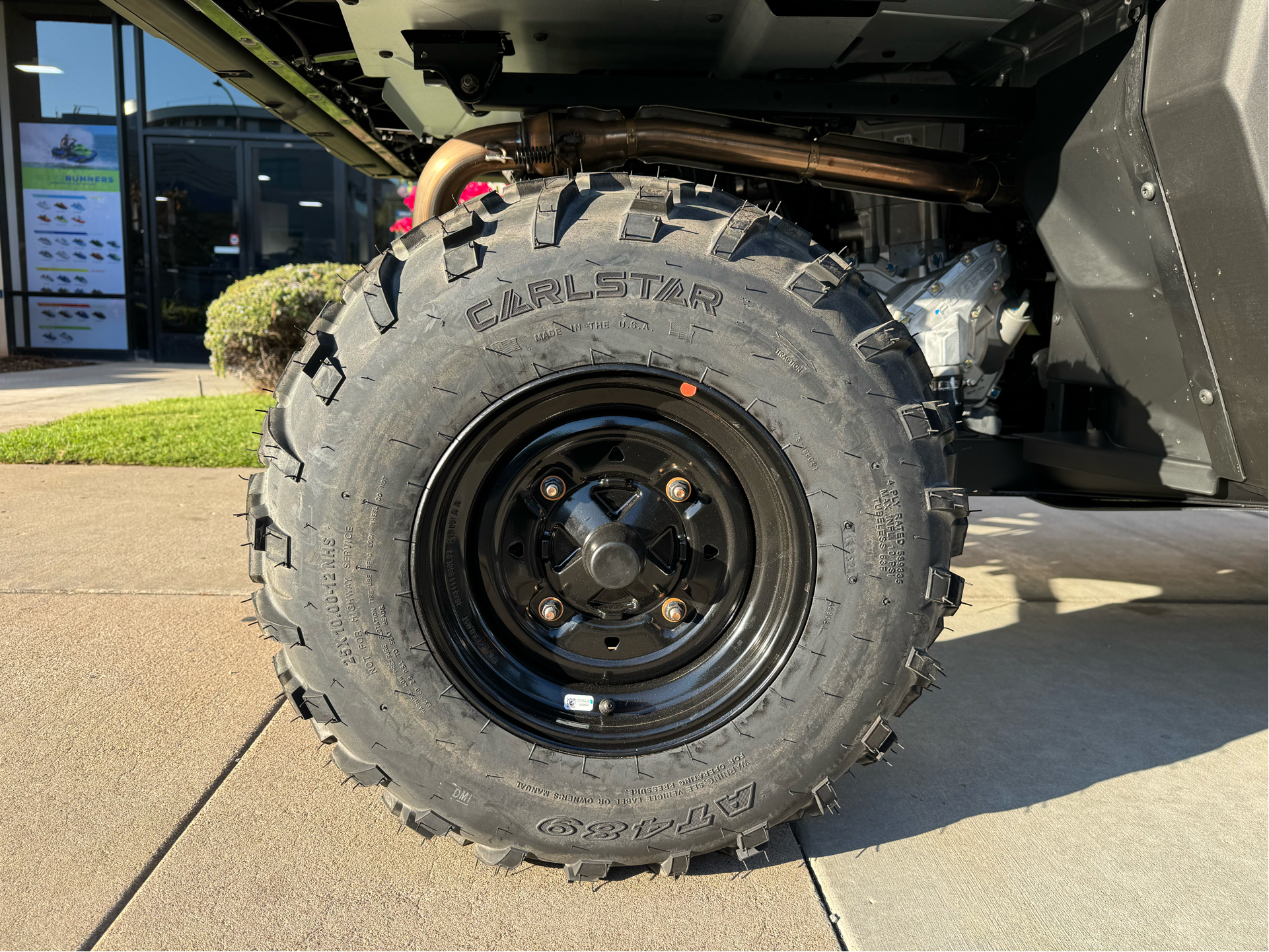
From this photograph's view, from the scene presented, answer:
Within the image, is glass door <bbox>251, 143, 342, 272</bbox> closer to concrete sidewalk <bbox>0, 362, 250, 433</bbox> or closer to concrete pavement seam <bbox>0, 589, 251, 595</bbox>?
concrete sidewalk <bbox>0, 362, 250, 433</bbox>

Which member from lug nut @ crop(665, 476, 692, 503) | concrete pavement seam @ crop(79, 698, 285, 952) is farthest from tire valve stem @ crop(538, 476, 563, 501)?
concrete pavement seam @ crop(79, 698, 285, 952)

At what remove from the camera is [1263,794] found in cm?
223

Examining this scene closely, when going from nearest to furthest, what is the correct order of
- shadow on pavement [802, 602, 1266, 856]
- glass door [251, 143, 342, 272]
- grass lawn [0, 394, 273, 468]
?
shadow on pavement [802, 602, 1266, 856] → grass lawn [0, 394, 273, 468] → glass door [251, 143, 342, 272]

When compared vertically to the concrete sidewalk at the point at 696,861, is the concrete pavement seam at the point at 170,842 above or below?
below

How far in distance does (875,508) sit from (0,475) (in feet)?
17.7

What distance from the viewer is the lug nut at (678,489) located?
1873mm

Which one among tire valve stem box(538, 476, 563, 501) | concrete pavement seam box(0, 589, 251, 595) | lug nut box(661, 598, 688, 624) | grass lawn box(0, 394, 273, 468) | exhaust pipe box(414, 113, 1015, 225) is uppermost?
exhaust pipe box(414, 113, 1015, 225)

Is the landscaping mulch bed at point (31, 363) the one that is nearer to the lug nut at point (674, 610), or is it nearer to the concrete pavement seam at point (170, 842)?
the concrete pavement seam at point (170, 842)

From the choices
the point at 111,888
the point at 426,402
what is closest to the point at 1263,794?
the point at 426,402

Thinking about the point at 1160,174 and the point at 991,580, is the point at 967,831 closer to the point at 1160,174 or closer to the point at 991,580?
the point at 1160,174

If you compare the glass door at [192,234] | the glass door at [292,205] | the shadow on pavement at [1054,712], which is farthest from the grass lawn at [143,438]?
the glass door at [292,205]

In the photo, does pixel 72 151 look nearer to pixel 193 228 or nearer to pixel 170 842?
pixel 193 228

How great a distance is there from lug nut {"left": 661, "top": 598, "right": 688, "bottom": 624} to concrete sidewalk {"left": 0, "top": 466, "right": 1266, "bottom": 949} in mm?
532

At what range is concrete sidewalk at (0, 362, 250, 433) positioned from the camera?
7680mm
